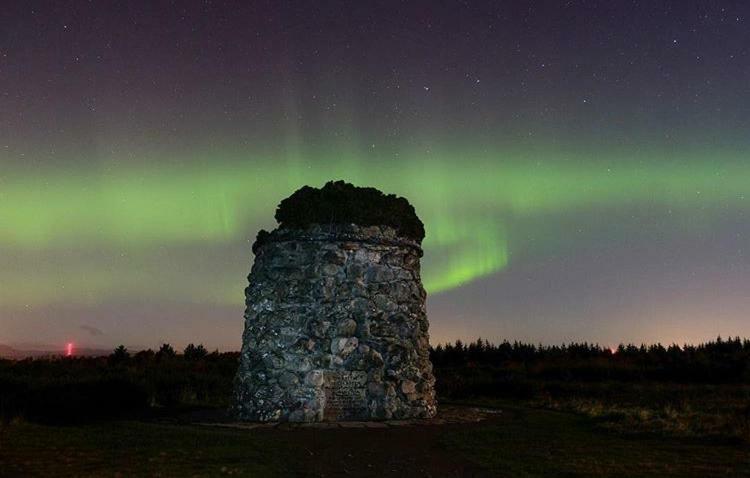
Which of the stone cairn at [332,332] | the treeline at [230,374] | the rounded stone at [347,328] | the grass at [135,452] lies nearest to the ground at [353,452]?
the grass at [135,452]

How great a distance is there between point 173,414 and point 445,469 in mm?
9222

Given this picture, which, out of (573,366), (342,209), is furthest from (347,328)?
(573,366)

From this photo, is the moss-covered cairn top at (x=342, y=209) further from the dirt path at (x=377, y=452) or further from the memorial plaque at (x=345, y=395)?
the dirt path at (x=377, y=452)

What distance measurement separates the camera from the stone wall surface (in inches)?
642

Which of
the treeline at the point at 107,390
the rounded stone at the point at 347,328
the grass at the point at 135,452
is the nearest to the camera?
the grass at the point at 135,452

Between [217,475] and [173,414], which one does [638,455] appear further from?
[173,414]

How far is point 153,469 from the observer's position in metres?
9.50

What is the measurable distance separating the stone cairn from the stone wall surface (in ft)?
0.07

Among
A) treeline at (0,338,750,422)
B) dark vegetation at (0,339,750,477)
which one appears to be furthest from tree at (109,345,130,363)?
dark vegetation at (0,339,750,477)

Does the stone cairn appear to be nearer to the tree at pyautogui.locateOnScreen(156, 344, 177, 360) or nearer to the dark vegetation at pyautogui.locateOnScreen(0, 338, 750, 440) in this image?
the dark vegetation at pyautogui.locateOnScreen(0, 338, 750, 440)

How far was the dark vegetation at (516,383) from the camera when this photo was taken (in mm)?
17750

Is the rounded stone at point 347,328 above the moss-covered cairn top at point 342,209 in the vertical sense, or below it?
below

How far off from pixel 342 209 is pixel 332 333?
2924 millimetres

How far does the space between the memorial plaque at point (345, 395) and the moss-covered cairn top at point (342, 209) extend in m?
3.49
